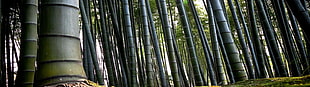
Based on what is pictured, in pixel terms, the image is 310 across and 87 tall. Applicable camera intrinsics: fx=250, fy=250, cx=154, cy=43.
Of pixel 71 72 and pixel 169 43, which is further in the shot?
pixel 169 43

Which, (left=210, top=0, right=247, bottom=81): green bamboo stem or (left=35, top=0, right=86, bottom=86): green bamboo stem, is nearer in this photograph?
(left=35, top=0, right=86, bottom=86): green bamboo stem

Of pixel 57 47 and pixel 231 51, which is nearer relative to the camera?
pixel 57 47

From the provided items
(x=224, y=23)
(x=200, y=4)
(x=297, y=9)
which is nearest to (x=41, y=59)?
(x=297, y=9)

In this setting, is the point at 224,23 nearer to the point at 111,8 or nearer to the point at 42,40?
the point at 42,40

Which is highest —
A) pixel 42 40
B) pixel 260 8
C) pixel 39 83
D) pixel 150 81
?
pixel 260 8

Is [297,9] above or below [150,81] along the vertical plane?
above

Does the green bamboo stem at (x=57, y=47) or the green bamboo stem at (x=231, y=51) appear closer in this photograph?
the green bamboo stem at (x=57, y=47)

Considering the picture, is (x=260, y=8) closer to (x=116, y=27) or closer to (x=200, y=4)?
(x=116, y=27)

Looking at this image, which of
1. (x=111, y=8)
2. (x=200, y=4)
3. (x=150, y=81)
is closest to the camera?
(x=150, y=81)

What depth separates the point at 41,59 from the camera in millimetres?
855

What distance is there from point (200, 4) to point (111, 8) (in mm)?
3204

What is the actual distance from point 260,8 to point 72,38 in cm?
231

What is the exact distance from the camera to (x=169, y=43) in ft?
8.31

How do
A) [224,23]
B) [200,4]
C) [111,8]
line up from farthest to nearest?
[200,4], [111,8], [224,23]
